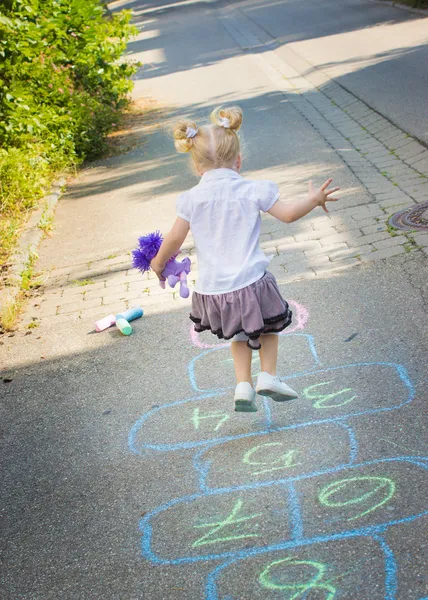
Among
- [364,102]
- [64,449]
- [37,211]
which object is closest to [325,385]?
[64,449]

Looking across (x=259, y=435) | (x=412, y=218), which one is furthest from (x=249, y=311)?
(x=412, y=218)

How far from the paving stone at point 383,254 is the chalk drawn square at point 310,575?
10.1 ft

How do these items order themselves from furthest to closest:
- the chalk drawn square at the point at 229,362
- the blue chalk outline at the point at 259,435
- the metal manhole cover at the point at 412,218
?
the metal manhole cover at the point at 412,218 < the chalk drawn square at the point at 229,362 < the blue chalk outline at the point at 259,435

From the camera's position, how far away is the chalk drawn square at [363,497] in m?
2.85

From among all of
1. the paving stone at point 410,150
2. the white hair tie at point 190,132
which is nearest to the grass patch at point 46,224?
the paving stone at point 410,150

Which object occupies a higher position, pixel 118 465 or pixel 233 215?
pixel 233 215

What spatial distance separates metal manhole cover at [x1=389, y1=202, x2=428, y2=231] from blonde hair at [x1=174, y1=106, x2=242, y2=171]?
2797mm

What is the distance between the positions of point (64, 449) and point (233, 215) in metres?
1.53

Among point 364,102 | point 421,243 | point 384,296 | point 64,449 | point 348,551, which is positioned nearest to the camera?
point 348,551

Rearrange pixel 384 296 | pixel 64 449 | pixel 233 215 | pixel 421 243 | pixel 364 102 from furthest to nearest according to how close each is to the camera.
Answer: pixel 364 102, pixel 421 243, pixel 384 296, pixel 64 449, pixel 233 215

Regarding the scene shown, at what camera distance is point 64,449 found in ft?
12.6

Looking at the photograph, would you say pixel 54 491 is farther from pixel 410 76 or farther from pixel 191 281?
pixel 410 76

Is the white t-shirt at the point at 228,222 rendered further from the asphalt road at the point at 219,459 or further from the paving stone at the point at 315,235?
the paving stone at the point at 315,235

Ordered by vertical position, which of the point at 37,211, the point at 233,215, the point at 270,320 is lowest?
the point at 37,211
